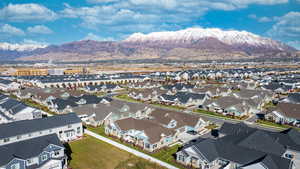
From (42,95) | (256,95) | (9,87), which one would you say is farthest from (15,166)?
(9,87)

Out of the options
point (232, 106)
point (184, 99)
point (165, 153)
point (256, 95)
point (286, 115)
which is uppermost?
point (256, 95)

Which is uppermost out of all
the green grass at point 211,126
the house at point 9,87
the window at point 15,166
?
the house at point 9,87

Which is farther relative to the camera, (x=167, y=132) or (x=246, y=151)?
(x=167, y=132)

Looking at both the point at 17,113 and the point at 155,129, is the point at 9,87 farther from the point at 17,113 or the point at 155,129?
the point at 155,129

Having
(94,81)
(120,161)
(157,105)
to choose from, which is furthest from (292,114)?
(94,81)

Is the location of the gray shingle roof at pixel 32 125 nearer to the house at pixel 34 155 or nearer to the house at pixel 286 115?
the house at pixel 34 155

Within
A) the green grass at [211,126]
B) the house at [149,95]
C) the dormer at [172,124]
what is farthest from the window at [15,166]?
the house at [149,95]

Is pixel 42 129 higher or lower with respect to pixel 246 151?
lower
